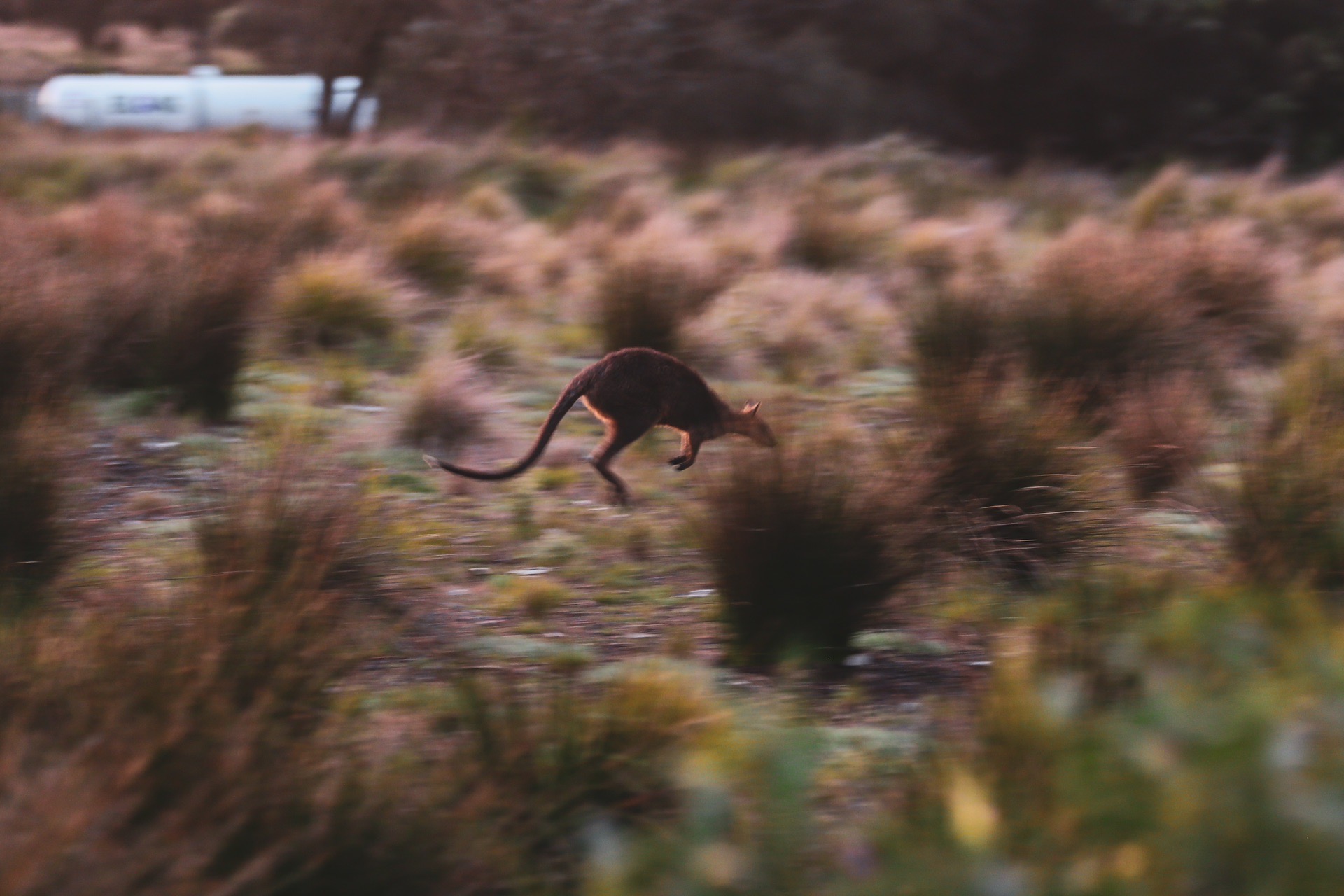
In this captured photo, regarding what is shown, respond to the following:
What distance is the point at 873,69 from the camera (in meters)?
19.3

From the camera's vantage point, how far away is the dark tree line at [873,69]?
17188 mm

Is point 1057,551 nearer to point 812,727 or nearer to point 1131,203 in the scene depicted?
point 812,727

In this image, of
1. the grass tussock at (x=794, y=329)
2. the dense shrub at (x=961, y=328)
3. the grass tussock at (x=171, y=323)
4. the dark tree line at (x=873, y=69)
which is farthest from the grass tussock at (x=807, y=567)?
the dark tree line at (x=873, y=69)

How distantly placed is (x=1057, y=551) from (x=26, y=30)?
27.8 m

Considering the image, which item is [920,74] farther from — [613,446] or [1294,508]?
[1294,508]

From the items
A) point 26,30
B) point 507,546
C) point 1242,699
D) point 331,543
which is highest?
point 26,30

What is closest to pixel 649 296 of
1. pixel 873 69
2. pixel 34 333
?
pixel 34 333

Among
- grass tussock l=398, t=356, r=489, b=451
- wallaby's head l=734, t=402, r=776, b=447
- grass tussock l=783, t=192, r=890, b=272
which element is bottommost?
grass tussock l=398, t=356, r=489, b=451

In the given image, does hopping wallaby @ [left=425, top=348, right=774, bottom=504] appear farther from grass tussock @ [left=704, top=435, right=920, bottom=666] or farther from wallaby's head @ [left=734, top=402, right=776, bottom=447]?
grass tussock @ [left=704, top=435, right=920, bottom=666]

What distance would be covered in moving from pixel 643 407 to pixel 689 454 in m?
0.33

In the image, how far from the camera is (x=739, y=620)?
3.67 meters

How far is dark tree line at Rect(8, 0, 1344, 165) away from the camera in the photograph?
1719cm

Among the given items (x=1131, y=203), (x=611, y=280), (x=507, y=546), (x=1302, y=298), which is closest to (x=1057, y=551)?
(x=507, y=546)

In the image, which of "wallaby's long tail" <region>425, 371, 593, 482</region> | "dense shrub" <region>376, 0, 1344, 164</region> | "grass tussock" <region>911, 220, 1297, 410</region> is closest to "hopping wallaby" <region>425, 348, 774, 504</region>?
"wallaby's long tail" <region>425, 371, 593, 482</region>
